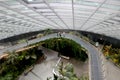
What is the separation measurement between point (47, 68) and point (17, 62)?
2690 mm

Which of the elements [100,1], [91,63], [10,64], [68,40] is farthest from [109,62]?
[100,1]

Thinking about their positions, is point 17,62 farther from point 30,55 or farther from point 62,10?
point 62,10

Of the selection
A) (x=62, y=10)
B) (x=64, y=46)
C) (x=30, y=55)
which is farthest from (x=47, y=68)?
(x=62, y=10)

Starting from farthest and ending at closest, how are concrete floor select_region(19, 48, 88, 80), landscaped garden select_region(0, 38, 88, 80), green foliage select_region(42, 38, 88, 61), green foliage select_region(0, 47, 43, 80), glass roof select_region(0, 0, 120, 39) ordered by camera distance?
green foliage select_region(42, 38, 88, 61), concrete floor select_region(19, 48, 88, 80), landscaped garden select_region(0, 38, 88, 80), green foliage select_region(0, 47, 43, 80), glass roof select_region(0, 0, 120, 39)

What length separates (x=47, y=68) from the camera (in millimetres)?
20875

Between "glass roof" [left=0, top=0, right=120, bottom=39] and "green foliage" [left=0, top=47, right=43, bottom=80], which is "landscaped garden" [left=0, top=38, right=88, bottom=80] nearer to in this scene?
"green foliage" [left=0, top=47, right=43, bottom=80]

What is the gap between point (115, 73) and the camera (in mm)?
18031

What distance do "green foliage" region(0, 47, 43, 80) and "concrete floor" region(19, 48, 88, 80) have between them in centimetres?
63

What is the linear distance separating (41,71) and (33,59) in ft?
3.92

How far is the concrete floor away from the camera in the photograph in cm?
1983

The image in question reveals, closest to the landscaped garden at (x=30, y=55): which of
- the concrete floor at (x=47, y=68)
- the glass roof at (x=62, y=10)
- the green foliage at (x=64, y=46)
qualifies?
the green foliage at (x=64, y=46)

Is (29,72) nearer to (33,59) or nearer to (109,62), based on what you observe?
(33,59)

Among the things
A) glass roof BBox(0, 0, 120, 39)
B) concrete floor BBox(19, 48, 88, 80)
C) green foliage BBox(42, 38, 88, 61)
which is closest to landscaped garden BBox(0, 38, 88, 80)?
green foliage BBox(42, 38, 88, 61)

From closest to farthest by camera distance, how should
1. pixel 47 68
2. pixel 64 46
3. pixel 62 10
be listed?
pixel 62 10 < pixel 47 68 < pixel 64 46
